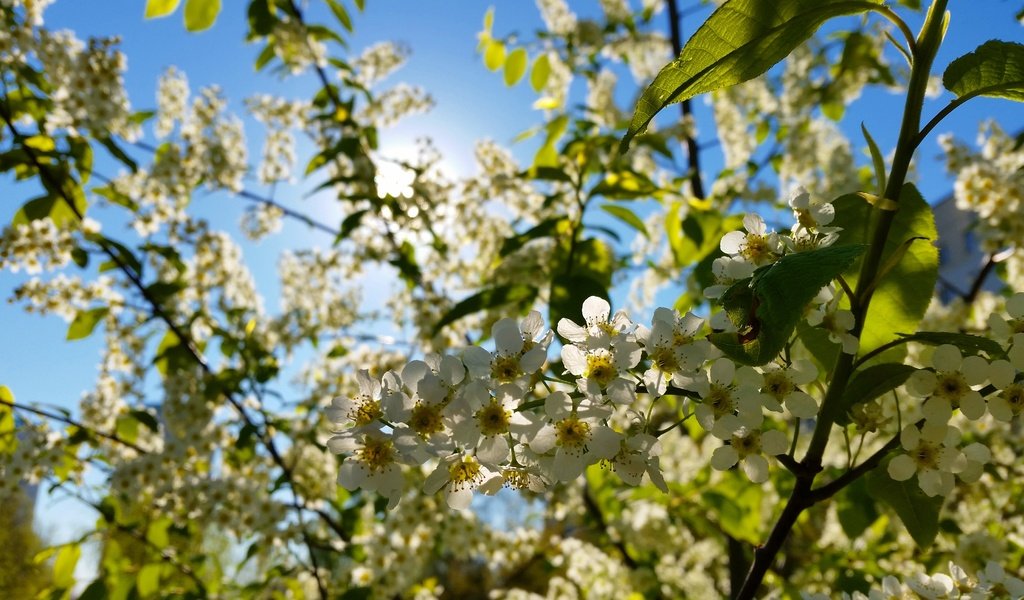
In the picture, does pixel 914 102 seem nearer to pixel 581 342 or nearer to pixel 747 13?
pixel 747 13

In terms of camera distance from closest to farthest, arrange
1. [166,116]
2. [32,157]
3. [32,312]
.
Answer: [32,157], [32,312], [166,116]

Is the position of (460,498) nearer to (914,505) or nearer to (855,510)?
(914,505)

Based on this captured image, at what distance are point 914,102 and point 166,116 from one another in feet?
11.7

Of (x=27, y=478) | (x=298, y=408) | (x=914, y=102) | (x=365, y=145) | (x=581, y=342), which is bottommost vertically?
(x=581, y=342)

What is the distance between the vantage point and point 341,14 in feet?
9.77

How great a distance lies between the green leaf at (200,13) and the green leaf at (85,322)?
1.22 metres

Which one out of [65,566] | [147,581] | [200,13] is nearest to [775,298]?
[200,13]

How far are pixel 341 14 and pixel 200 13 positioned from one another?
0.71 meters

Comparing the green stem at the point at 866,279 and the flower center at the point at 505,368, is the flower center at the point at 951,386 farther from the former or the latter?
the flower center at the point at 505,368

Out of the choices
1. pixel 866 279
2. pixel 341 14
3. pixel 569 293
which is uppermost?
pixel 341 14

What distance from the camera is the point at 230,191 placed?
3418 mm

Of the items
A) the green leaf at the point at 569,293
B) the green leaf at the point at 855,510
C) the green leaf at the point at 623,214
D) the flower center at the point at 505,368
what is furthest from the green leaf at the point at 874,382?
the green leaf at the point at 623,214

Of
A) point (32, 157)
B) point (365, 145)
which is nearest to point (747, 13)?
point (32, 157)

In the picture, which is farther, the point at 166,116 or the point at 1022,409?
the point at 166,116
